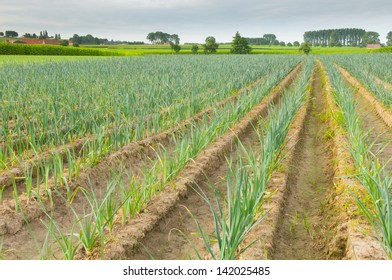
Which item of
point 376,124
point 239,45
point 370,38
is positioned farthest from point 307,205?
point 370,38

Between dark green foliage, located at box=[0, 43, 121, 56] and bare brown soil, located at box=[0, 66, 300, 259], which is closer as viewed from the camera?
bare brown soil, located at box=[0, 66, 300, 259]

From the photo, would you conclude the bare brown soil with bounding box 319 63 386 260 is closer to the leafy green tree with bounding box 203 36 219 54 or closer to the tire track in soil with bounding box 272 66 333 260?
the tire track in soil with bounding box 272 66 333 260

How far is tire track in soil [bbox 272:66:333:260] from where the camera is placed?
2.81 metres

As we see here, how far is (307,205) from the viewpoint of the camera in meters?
3.60

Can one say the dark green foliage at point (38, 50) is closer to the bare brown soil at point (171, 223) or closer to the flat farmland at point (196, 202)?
the flat farmland at point (196, 202)

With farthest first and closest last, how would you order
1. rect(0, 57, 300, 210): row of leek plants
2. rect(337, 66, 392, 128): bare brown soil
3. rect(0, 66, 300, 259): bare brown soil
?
rect(337, 66, 392, 128): bare brown soil < rect(0, 57, 300, 210): row of leek plants < rect(0, 66, 300, 259): bare brown soil

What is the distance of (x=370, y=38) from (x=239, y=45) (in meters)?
24.4

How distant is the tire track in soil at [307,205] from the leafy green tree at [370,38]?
64095 millimetres

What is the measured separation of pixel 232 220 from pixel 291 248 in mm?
943

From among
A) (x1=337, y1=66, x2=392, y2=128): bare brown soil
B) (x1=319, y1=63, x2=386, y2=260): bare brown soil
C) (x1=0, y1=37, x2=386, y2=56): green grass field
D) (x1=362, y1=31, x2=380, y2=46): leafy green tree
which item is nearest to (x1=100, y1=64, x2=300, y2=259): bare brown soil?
(x1=319, y1=63, x2=386, y2=260): bare brown soil

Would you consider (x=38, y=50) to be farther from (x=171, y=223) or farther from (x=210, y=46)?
(x=171, y=223)

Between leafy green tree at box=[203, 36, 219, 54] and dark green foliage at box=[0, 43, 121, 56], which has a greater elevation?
leafy green tree at box=[203, 36, 219, 54]

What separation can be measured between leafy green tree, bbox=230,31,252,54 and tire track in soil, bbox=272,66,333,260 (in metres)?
49.4
